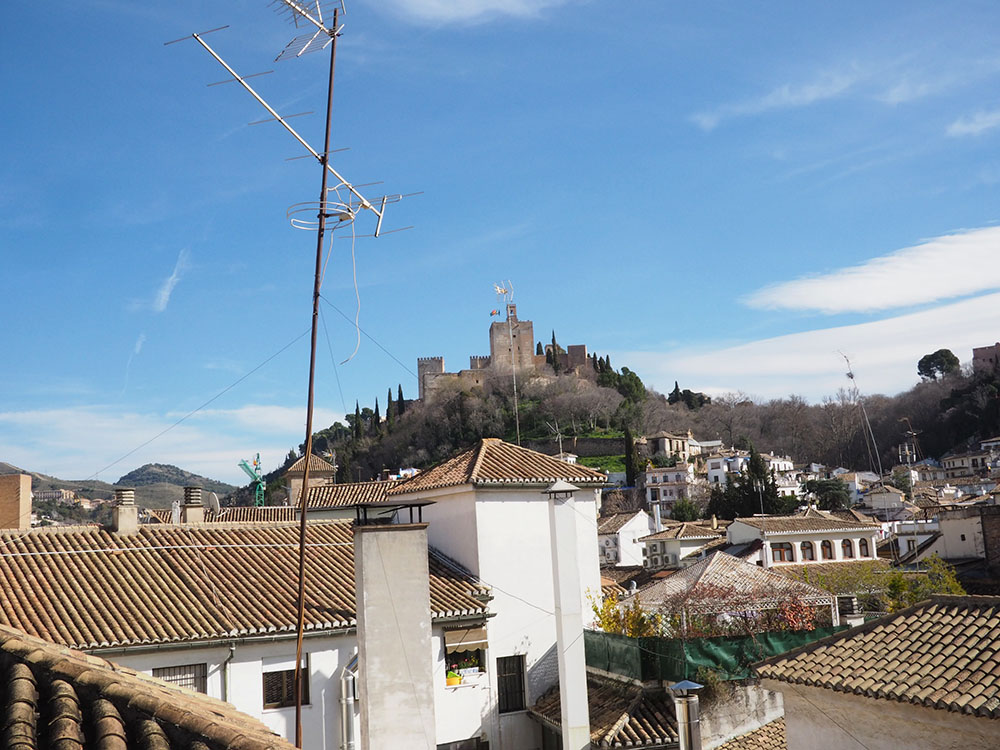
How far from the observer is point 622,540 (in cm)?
5516

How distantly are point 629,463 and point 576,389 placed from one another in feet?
60.9

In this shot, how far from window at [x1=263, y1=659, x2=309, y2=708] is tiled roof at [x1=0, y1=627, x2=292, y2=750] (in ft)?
31.5

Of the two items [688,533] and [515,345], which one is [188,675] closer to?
[688,533]

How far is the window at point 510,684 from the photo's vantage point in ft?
50.5

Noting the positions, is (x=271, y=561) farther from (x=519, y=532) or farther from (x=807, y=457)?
(x=807, y=457)

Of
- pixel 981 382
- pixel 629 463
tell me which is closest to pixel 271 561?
pixel 629 463

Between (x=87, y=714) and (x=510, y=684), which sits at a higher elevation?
(x=87, y=714)

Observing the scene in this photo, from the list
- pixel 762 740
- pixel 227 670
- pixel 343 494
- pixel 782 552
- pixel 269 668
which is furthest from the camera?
pixel 782 552

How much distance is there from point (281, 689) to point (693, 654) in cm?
634

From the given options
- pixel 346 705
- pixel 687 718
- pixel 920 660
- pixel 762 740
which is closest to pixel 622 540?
pixel 762 740

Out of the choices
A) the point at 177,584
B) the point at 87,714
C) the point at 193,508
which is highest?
the point at 193,508

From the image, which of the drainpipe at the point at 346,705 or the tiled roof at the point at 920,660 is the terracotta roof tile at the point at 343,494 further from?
the tiled roof at the point at 920,660

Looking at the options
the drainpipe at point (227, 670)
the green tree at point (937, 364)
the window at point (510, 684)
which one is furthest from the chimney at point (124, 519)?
the green tree at point (937, 364)

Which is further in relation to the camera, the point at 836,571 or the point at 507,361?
the point at 507,361
